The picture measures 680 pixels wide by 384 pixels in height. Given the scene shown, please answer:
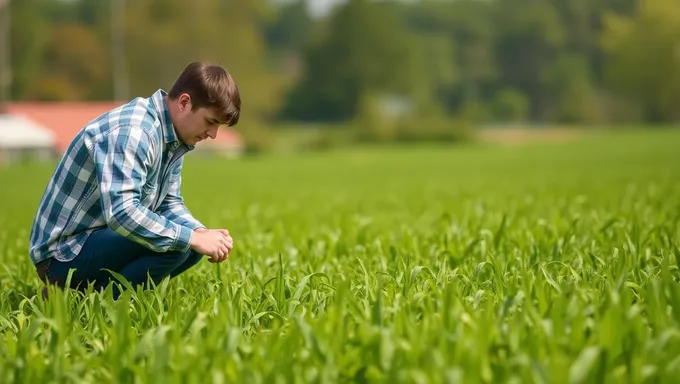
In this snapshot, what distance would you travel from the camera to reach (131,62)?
192 feet

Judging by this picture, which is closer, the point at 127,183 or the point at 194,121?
the point at 127,183

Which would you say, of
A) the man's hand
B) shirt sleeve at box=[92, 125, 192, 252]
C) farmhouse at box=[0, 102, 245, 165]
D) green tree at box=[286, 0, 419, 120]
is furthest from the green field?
green tree at box=[286, 0, 419, 120]

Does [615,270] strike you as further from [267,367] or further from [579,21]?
[579,21]

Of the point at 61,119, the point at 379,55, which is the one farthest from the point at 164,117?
the point at 379,55

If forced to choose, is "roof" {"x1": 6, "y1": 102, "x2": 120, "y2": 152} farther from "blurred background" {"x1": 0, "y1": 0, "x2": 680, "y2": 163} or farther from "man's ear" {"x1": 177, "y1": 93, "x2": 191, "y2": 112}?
"man's ear" {"x1": 177, "y1": 93, "x2": 191, "y2": 112}

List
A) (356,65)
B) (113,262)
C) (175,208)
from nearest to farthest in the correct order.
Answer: (113,262), (175,208), (356,65)

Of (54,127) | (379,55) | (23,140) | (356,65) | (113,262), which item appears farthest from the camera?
(379,55)

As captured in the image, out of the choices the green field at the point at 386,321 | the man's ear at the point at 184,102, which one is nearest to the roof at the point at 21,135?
the green field at the point at 386,321

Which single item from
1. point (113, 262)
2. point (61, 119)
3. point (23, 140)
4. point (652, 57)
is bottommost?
point (23, 140)

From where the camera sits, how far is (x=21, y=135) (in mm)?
43844

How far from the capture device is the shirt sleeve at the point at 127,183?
12.2 ft

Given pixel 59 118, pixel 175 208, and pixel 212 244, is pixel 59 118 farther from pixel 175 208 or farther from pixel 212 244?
pixel 212 244

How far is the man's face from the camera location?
3861mm

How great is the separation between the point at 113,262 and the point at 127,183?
617 mm
